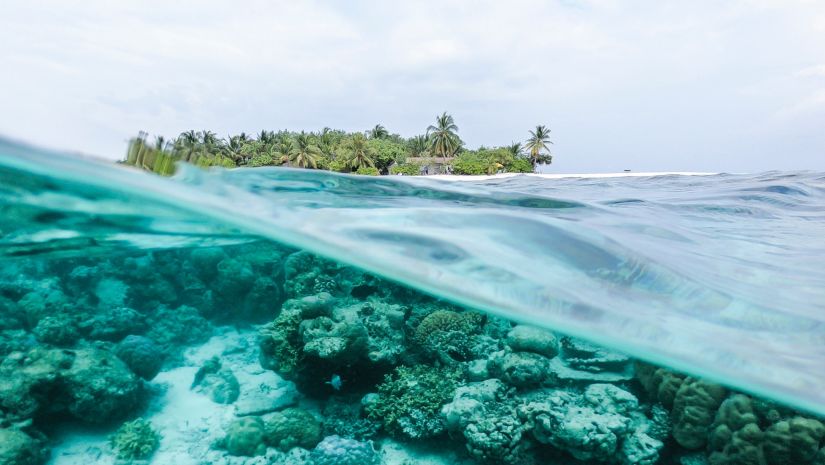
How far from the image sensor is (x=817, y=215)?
7.23 metres

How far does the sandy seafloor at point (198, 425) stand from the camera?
8.84 meters

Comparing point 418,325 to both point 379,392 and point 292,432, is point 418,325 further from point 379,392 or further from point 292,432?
point 292,432

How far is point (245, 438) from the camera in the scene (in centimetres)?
907

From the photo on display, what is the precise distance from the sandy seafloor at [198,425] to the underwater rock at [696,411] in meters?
3.72

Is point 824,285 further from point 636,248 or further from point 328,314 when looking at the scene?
point 328,314

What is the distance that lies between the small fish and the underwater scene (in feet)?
0.23

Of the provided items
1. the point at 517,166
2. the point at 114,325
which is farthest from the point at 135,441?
the point at 517,166

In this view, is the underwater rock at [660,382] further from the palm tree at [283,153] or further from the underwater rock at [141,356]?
the palm tree at [283,153]

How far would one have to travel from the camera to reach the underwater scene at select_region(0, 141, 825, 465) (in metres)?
4.14

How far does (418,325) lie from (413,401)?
2.62m

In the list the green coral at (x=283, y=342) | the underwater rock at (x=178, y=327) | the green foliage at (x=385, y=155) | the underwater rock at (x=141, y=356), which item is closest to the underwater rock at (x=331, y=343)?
the green coral at (x=283, y=342)

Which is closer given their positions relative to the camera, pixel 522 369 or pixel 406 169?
pixel 522 369

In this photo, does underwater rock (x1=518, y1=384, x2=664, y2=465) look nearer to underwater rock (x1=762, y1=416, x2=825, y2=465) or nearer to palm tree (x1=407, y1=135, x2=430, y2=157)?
underwater rock (x1=762, y1=416, x2=825, y2=465)

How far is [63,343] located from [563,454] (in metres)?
13.1
